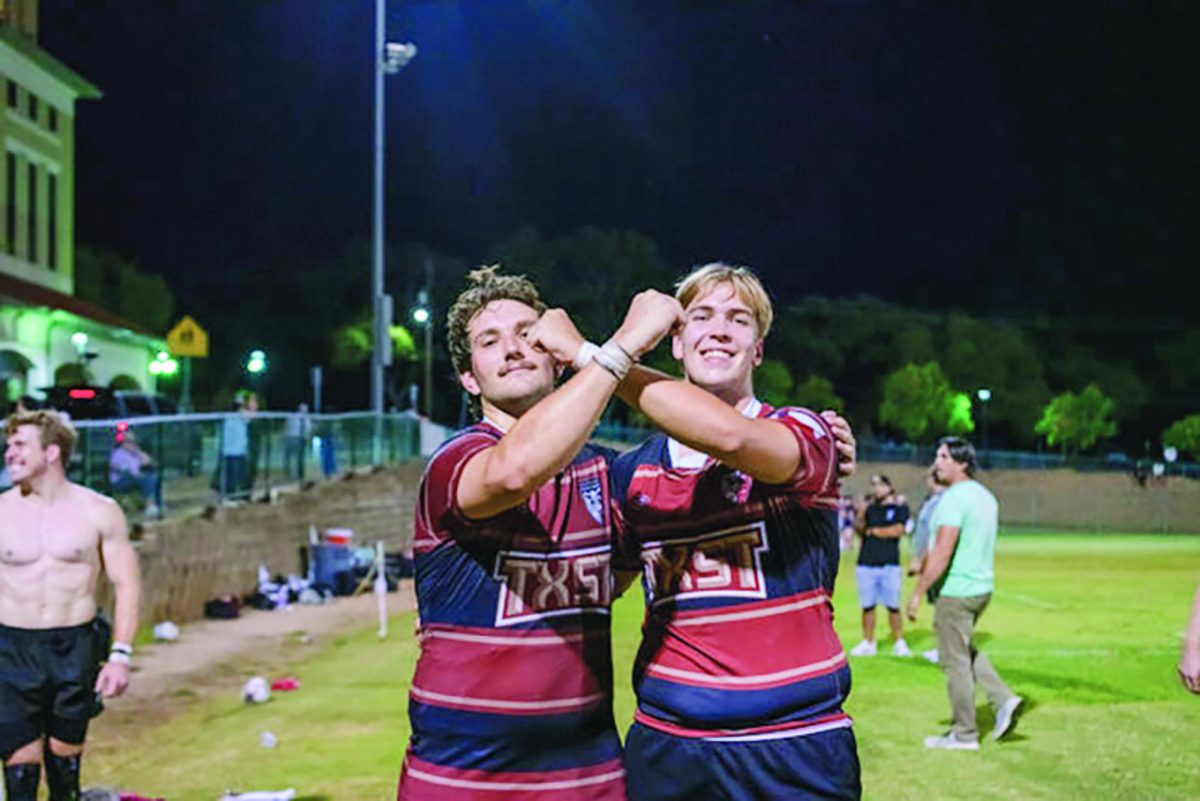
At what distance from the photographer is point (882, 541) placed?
15.4 m

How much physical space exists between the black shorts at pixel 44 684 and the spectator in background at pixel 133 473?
10.1 m

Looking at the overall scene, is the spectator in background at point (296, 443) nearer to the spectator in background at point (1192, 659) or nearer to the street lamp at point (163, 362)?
the street lamp at point (163, 362)

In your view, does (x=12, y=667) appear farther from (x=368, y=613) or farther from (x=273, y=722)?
(x=368, y=613)

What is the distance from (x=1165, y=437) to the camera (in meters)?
85.9

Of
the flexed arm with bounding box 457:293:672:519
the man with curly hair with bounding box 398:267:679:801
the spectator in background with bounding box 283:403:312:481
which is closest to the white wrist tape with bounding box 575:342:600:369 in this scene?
the flexed arm with bounding box 457:293:672:519

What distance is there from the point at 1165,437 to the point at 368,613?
75.6m

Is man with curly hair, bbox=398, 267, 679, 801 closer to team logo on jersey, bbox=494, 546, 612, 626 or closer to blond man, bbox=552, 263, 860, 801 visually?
team logo on jersey, bbox=494, 546, 612, 626

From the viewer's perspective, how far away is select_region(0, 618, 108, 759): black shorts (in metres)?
6.68

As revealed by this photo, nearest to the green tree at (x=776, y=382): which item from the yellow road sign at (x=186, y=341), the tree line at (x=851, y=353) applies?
the tree line at (x=851, y=353)

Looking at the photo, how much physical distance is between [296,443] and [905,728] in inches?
633

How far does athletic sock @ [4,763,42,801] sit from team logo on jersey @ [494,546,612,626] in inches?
152

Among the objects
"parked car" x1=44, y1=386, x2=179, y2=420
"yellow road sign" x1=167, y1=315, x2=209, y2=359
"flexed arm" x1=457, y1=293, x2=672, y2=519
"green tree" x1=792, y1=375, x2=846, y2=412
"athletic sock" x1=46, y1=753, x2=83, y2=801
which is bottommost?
"athletic sock" x1=46, y1=753, x2=83, y2=801

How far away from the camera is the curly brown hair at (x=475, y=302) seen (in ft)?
13.2

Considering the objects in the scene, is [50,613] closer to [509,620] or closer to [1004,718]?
[509,620]
